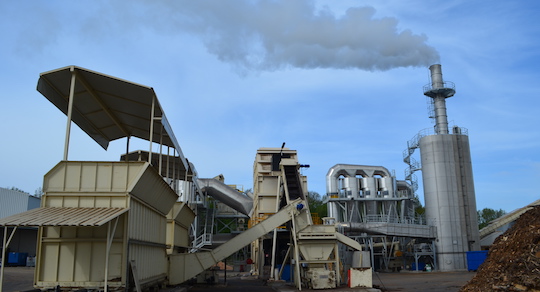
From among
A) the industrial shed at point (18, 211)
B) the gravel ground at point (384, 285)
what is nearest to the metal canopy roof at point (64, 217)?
the gravel ground at point (384, 285)

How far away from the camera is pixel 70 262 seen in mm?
12133

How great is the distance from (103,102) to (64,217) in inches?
240

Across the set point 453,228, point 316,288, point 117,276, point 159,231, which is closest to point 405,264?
point 453,228

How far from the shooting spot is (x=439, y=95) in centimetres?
4469

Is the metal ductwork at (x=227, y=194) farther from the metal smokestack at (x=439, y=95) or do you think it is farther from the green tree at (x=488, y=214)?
the green tree at (x=488, y=214)

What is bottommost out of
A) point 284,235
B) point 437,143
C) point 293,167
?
point 284,235

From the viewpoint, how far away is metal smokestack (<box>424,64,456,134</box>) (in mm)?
44406

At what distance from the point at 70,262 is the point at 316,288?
12.1 metres

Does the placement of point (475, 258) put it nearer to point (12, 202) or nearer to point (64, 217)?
point (64, 217)

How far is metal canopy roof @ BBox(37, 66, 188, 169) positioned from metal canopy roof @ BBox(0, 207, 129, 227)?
11.8 feet

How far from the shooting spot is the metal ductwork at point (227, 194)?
41.0m

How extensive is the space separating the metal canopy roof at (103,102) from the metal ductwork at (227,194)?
21.7m

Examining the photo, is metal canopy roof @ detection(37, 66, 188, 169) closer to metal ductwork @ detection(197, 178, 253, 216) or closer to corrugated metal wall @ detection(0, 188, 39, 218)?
metal ductwork @ detection(197, 178, 253, 216)

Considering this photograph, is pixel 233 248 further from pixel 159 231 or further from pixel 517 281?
pixel 517 281
